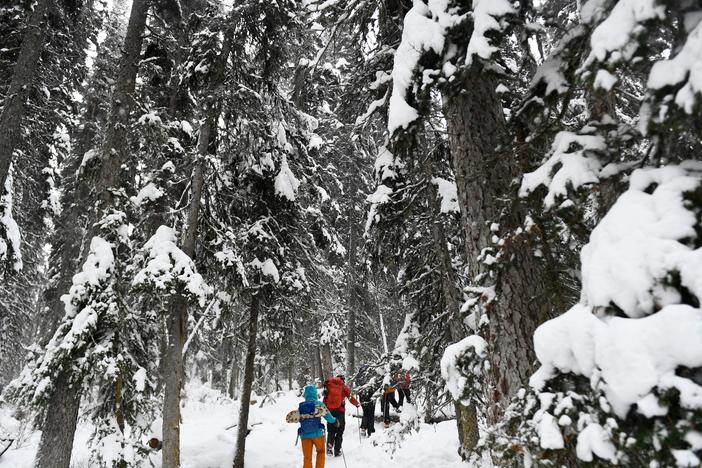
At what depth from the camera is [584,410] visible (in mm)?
2066

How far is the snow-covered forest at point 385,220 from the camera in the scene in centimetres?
197

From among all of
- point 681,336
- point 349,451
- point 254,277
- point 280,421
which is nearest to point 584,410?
point 681,336

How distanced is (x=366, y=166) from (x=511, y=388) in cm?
1621

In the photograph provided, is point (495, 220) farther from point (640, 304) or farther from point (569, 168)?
point (640, 304)

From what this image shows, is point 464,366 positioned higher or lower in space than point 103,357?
lower

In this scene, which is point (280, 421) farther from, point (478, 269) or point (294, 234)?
point (478, 269)

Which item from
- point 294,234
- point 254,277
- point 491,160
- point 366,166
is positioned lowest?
point 491,160

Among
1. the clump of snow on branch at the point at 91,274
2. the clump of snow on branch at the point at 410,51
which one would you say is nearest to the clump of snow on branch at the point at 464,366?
the clump of snow on branch at the point at 410,51

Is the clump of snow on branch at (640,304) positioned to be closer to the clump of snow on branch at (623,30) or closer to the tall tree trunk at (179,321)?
the clump of snow on branch at (623,30)

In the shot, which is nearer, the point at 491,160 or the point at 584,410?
the point at 584,410

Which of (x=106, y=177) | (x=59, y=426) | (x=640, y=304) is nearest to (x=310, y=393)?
(x=59, y=426)

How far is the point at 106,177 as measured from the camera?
812 centimetres

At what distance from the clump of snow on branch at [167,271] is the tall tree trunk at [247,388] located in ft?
11.2

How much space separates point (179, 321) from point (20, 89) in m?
5.97
